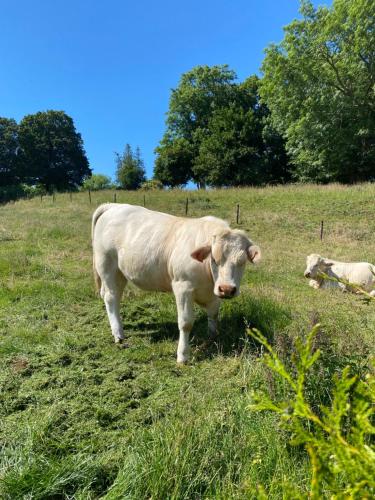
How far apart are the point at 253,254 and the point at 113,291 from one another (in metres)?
2.49

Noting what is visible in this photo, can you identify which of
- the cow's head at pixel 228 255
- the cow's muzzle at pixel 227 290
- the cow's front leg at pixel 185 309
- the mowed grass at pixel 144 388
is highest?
the cow's head at pixel 228 255

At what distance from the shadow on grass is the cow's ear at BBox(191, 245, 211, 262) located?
3.76 feet

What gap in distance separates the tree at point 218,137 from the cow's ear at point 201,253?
37737 millimetres

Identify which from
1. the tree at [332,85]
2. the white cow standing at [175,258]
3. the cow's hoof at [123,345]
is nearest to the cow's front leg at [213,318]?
the white cow standing at [175,258]

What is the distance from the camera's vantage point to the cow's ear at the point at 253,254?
163 inches

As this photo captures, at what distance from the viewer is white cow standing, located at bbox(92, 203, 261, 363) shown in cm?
421

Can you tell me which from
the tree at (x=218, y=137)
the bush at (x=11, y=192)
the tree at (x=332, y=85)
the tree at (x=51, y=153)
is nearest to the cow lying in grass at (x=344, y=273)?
the tree at (x=332, y=85)

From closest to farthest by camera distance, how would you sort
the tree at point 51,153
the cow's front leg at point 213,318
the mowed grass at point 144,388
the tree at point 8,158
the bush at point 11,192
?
the mowed grass at point 144,388
the cow's front leg at point 213,318
the bush at point 11,192
the tree at point 8,158
the tree at point 51,153

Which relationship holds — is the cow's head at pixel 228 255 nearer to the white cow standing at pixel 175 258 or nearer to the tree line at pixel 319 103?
Result: the white cow standing at pixel 175 258

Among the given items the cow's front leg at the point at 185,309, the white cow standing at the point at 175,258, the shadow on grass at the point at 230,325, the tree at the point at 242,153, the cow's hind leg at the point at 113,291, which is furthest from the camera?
the tree at the point at 242,153

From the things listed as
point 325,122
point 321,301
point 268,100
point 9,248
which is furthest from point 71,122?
point 321,301

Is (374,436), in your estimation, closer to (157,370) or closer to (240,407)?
(240,407)

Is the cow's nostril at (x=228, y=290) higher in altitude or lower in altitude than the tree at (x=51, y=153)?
lower

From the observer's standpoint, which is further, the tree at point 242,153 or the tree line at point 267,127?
the tree at point 242,153
